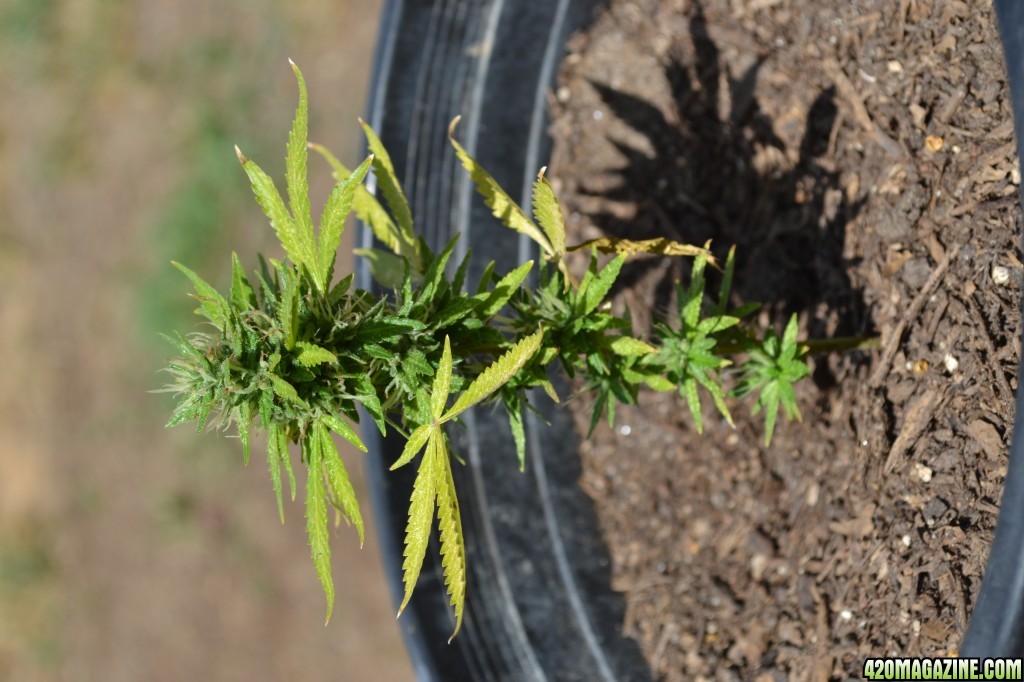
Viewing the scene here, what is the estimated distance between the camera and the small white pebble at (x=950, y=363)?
131 cm

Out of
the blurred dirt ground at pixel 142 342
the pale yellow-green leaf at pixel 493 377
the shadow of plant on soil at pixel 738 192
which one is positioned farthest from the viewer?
the blurred dirt ground at pixel 142 342

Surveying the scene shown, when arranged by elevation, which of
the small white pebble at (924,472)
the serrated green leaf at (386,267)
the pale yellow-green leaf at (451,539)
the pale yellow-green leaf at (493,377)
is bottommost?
the small white pebble at (924,472)

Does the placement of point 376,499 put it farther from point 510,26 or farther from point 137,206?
point 137,206

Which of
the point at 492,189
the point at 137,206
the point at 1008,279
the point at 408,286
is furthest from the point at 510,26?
the point at 137,206

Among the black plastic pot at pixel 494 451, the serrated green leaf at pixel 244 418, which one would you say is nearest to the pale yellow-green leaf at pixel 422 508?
the serrated green leaf at pixel 244 418

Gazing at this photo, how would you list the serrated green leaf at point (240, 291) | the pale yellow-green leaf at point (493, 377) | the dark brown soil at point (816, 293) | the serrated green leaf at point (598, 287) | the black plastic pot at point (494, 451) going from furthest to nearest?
1. the black plastic pot at point (494, 451)
2. the dark brown soil at point (816, 293)
3. the serrated green leaf at point (598, 287)
4. the serrated green leaf at point (240, 291)
5. the pale yellow-green leaf at point (493, 377)

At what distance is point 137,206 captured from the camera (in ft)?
11.2

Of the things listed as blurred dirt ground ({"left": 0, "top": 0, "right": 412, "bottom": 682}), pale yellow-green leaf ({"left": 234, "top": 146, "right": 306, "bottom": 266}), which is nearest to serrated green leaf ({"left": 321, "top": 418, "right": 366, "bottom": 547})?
pale yellow-green leaf ({"left": 234, "top": 146, "right": 306, "bottom": 266})

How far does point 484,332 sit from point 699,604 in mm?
889

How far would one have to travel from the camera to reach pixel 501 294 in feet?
3.77

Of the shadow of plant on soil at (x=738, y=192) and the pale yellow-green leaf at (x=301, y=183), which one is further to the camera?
the shadow of plant on soil at (x=738, y=192)

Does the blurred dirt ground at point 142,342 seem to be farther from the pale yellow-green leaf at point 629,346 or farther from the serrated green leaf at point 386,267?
the pale yellow-green leaf at point 629,346

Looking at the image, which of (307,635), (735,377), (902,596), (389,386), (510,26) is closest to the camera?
(389,386)

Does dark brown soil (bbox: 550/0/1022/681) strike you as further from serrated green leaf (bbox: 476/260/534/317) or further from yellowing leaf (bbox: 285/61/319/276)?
yellowing leaf (bbox: 285/61/319/276)
